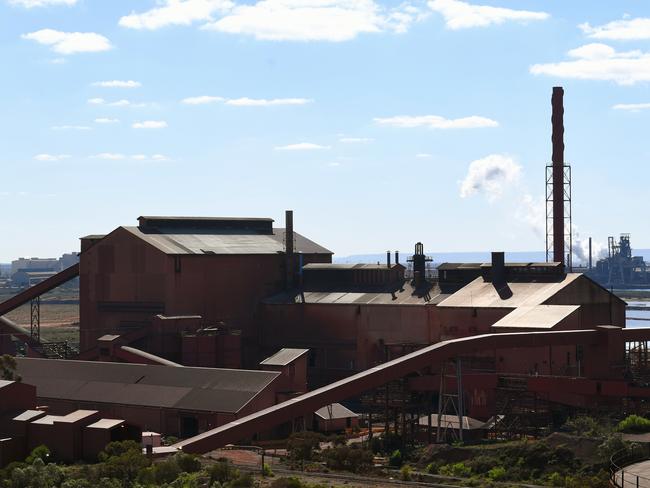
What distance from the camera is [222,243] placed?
79125 mm

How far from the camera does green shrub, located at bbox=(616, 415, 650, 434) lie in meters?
45.0

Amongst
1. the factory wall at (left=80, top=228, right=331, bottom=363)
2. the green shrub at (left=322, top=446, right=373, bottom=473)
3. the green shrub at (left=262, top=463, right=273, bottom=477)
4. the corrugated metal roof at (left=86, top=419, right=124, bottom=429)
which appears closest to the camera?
the green shrub at (left=262, top=463, right=273, bottom=477)

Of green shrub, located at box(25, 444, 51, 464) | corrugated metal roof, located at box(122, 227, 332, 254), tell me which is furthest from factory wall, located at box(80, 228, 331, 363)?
green shrub, located at box(25, 444, 51, 464)

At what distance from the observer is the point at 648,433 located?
4428cm

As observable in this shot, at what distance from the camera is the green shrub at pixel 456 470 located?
40531 mm

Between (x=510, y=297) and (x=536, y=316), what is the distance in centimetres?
525

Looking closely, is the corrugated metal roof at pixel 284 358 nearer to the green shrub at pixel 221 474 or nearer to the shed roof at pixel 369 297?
the shed roof at pixel 369 297

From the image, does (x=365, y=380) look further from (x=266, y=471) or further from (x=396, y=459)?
(x=266, y=471)

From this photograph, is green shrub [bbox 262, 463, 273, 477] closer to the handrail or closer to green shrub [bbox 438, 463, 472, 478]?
green shrub [bbox 438, 463, 472, 478]

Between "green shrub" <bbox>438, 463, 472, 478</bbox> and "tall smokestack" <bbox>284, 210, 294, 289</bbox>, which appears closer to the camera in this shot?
"green shrub" <bbox>438, 463, 472, 478</bbox>

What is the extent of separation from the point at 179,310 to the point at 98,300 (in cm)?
725

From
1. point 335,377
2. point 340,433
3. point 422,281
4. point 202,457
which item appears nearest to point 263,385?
point 340,433

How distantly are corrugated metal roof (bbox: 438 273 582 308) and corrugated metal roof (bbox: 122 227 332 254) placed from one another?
1753 centimetres

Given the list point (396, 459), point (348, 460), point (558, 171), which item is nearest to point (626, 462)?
point (396, 459)
